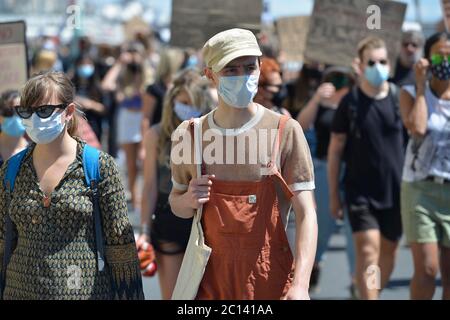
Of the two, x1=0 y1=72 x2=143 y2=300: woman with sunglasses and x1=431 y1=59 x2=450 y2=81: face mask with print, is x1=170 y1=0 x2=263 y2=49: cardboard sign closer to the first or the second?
x1=431 y1=59 x2=450 y2=81: face mask with print

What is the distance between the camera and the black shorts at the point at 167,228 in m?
6.04

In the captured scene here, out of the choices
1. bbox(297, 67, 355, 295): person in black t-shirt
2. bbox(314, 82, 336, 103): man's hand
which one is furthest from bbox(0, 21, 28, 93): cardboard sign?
bbox(297, 67, 355, 295): person in black t-shirt

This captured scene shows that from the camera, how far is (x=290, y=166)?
4230mm

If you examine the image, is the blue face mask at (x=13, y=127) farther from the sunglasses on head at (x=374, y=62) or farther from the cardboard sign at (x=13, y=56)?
the sunglasses on head at (x=374, y=62)

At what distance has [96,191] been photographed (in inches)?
173

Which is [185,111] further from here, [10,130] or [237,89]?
[237,89]

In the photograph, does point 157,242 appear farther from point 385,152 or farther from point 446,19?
point 446,19

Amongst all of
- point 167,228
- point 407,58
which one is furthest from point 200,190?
point 407,58

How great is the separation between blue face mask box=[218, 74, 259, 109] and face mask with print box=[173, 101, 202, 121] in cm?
188

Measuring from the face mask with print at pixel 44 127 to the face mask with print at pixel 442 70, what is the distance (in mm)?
2835

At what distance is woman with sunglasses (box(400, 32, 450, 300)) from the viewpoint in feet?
20.9
